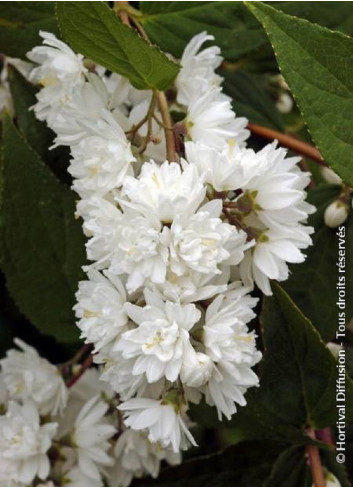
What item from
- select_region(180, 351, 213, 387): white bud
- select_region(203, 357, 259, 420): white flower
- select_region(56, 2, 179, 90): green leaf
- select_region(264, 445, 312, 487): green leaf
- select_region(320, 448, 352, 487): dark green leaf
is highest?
select_region(56, 2, 179, 90): green leaf

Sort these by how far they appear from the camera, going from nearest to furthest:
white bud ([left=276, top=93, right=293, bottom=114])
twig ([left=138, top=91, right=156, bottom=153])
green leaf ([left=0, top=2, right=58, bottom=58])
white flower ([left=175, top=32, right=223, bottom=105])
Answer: twig ([left=138, top=91, right=156, bottom=153]), white flower ([left=175, top=32, right=223, bottom=105]), green leaf ([left=0, top=2, right=58, bottom=58]), white bud ([left=276, top=93, right=293, bottom=114])

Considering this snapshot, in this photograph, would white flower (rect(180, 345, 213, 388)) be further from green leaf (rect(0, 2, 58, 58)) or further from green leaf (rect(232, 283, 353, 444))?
green leaf (rect(0, 2, 58, 58))

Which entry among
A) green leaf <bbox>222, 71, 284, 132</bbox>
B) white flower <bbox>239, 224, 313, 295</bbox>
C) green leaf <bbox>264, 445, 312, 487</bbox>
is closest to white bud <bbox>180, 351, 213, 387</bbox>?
white flower <bbox>239, 224, 313, 295</bbox>

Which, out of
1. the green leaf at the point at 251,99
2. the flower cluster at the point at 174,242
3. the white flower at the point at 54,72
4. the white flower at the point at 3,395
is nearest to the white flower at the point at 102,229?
the flower cluster at the point at 174,242

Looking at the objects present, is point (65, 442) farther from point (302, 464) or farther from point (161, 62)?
point (161, 62)

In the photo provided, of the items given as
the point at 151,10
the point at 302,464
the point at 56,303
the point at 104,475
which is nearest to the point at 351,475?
the point at 302,464

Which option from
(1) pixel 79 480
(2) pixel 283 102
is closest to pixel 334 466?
(1) pixel 79 480

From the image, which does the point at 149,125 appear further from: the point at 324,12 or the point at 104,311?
the point at 324,12
